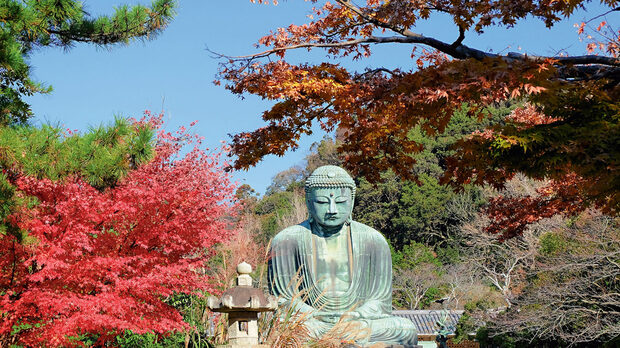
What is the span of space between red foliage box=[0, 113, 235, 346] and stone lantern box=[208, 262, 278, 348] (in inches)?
89.6

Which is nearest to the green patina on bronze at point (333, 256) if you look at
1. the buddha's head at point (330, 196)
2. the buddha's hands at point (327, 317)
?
the buddha's head at point (330, 196)

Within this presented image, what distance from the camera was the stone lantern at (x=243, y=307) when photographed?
5.73 m

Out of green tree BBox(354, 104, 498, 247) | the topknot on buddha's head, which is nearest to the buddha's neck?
the topknot on buddha's head

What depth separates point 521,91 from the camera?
18.6 feet

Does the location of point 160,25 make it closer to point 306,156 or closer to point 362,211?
point 362,211

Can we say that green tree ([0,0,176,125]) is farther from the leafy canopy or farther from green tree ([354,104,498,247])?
green tree ([354,104,498,247])

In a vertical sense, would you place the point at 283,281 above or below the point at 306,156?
below

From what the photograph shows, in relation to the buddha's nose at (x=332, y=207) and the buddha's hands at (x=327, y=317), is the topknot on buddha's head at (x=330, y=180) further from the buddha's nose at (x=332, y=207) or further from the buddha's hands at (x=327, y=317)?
the buddha's hands at (x=327, y=317)

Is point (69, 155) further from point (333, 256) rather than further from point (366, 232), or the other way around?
point (366, 232)

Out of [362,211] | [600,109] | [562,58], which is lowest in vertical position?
[600,109]

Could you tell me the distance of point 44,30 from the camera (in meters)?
7.77

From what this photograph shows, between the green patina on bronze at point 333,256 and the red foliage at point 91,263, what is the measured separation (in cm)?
162

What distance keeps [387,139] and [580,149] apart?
16.3 ft

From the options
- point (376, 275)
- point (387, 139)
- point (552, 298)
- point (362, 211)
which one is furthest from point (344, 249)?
point (362, 211)
